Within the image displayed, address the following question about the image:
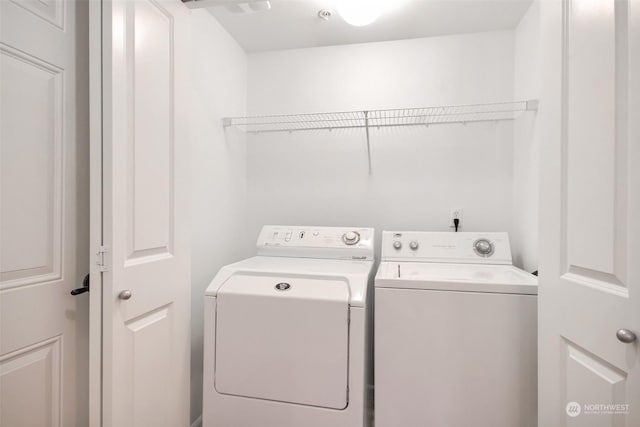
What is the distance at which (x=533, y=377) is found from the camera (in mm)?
1239

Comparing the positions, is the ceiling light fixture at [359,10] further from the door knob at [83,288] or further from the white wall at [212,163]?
the door knob at [83,288]

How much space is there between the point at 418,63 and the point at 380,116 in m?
0.44

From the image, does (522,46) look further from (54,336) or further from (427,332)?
(54,336)

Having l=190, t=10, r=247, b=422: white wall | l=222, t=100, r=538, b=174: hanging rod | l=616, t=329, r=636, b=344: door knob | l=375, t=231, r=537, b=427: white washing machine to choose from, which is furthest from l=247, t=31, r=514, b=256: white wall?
l=616, t=329, r=636, b=344: door knob

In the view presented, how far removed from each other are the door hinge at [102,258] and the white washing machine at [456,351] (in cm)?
104

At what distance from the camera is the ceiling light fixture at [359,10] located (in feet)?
5.21

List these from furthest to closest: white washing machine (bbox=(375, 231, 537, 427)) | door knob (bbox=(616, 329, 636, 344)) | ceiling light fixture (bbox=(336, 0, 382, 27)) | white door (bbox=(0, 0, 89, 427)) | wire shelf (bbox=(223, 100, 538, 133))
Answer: wire shelf (bbox=(223, 100, 538, 133)) < ceiling light fixture (bbox=(336, 0, 382, 27)) < white washing machine (bbox=(375, 231, 537, 427)) < white door (bbox=(0, 0, 89, 427)) < door knob (bbox=(616, 329, 636, 344))

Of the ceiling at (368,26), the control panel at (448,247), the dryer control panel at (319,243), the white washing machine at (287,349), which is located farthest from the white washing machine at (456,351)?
the ceiling at (368,26)

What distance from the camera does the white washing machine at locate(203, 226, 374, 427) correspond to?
1264mm

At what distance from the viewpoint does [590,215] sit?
881 millimetres

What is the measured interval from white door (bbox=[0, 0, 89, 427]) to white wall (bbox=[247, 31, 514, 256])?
1355 mm

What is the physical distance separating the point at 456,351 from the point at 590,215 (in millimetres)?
733

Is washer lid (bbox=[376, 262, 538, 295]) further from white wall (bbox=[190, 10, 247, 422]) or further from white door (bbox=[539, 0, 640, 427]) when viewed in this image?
white wall (bbox=[190, 10, 247, 422])

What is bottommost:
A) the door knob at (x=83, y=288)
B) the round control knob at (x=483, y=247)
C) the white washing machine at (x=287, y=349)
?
the white washing machine at (x=287, y=349)
